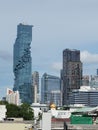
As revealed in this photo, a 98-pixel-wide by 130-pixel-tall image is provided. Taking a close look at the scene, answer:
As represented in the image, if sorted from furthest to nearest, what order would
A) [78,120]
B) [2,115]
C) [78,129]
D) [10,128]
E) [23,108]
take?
[23,108]
[2,115]
[10,128]
[78,120]
[78,129]

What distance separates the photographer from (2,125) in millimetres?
61781

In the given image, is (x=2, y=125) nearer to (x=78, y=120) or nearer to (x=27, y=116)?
(x=78, y=120)

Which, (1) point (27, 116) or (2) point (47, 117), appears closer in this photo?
(2) point (47, 117)

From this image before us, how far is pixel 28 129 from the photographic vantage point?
64.5 meters

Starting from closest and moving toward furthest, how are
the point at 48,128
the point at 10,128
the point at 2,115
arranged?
the point at 48,128
the point at 10,128
the point at 2,115

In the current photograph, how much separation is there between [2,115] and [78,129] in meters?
80.0

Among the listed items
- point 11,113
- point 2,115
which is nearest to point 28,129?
point 2,115

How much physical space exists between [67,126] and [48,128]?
4011 millimetres

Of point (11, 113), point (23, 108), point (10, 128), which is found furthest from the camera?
point (23, 108)

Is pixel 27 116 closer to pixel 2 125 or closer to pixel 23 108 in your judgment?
pixel 23 108

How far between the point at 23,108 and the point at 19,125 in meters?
132

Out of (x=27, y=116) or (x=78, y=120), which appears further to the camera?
(x=27, y=116)

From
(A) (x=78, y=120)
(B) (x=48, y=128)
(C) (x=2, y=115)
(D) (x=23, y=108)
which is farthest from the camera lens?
(D) (x=23, y=108)

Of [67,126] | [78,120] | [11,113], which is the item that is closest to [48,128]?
[67,126]
